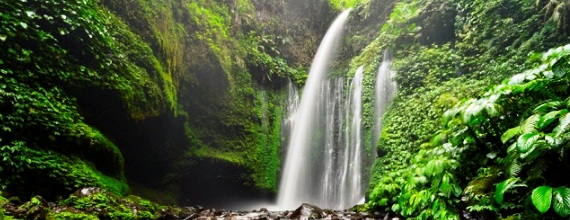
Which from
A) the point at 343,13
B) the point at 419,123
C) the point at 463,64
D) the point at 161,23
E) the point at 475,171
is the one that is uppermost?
the point at 343,13

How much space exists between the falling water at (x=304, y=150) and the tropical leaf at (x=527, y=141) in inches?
367

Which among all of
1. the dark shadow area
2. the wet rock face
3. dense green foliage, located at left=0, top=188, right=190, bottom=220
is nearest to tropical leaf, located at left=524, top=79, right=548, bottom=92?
the wet rock face

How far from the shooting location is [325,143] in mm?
12352

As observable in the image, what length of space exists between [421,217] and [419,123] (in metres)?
5.42

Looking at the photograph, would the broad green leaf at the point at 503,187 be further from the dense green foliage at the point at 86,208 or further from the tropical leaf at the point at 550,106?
the dense green foliage at the point at 86,208

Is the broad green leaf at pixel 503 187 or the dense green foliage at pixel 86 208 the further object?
the dense green foliage at pixel 86 208

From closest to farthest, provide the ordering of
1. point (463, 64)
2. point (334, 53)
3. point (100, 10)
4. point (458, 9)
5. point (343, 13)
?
point (100, 10) < point (463, 64) < point (458, 9) < point (334, 53) < point (343, 13)

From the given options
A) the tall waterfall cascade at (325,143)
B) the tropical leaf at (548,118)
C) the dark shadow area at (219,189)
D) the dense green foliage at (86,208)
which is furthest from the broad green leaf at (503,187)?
the dark shadow area at (219,189)

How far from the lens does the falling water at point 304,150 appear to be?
38.4 feet

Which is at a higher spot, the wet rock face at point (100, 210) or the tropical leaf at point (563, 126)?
the tropical leaf at point (563, 126)

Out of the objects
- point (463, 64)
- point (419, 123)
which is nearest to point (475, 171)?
point (419, 123)

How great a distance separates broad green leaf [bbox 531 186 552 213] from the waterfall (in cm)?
796

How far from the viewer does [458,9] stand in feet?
33.8

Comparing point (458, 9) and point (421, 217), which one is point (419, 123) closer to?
point (458, 9)
